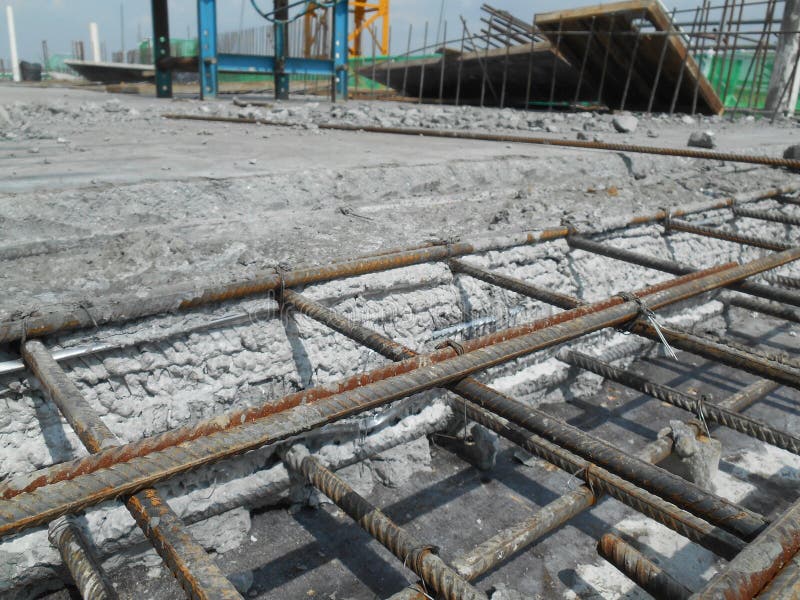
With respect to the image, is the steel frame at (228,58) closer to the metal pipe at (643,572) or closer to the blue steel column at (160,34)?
the blue steel column at (160,34)

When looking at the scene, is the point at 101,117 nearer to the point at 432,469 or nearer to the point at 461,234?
the point at 461,234

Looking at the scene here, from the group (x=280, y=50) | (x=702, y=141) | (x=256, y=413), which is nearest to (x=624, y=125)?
(x=702, y=141)

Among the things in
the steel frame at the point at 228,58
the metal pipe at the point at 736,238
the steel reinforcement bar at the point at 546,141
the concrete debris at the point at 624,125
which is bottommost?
the metal pipe at the point at 736,238

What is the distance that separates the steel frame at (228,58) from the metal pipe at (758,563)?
8006 mm

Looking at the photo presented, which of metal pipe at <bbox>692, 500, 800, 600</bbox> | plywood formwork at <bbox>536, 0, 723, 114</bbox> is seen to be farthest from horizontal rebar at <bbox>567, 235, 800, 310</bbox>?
plywood formwork at <bbox>536, 0, 723, 114</bbox>

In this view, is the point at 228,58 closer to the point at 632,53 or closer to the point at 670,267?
the point at 632,53

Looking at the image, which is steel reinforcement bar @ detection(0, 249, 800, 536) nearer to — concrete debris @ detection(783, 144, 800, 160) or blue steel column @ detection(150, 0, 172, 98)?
concrete debris @ detection(783, 144, 800, 160)

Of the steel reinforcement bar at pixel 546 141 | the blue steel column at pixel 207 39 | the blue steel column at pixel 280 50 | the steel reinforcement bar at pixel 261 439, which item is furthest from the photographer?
the blue steel column at pixel 280 50

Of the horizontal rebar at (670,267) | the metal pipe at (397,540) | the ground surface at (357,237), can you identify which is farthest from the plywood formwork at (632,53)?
the metal pipe at (397,540)

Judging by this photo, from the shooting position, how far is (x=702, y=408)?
200 centimetres

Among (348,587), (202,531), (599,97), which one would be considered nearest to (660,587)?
(348,587)

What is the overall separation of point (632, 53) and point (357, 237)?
33.2ft

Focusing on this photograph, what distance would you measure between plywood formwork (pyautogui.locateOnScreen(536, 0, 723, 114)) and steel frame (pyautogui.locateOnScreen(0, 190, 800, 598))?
9.25m

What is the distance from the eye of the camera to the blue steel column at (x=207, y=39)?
306 inches
